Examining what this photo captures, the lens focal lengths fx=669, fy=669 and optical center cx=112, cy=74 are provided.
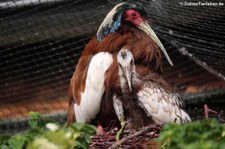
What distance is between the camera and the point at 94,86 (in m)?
4.05

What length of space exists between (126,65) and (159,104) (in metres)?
0.29

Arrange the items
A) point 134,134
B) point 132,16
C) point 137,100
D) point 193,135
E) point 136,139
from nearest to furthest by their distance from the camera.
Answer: point 193,135 → point 134,134 → point 136,139 → point 137,100 → point 132,16

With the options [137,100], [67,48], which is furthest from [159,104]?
[67,48]

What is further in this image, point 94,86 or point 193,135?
point 94,86

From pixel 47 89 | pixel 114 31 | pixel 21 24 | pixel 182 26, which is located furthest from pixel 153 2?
pixel 47 89

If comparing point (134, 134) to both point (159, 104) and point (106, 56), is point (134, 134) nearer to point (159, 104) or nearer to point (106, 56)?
point (159, 104)

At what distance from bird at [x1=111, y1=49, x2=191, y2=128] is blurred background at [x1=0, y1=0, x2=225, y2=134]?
1.17 metres

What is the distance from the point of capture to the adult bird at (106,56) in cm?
404

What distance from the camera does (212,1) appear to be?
16.6 feet

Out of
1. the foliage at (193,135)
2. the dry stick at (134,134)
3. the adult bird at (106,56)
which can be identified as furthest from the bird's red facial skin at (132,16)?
the foliage at (193,135)

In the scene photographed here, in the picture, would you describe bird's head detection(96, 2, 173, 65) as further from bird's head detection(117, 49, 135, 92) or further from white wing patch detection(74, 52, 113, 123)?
bird's head detection(117, 49, 135, 92)

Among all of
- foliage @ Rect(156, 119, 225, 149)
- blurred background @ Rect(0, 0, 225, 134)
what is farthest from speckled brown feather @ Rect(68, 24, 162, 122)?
foliage @ Rect(156, 119, 225, 149)

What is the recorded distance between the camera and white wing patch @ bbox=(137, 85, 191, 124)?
377cm

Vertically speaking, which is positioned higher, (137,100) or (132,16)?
(132,16)
